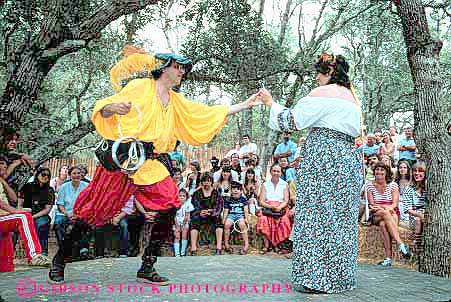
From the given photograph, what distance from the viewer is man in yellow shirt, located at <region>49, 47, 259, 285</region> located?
4.71 m

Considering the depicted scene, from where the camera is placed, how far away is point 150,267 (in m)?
4.91

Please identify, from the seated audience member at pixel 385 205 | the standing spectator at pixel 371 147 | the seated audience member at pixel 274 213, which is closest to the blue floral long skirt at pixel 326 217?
the seated audience member at pixel 385 205

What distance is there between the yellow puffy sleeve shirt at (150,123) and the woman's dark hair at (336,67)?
1139 millimetres

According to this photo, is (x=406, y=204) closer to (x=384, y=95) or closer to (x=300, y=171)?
(x=300, y=171)

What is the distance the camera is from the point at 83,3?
8891 mm

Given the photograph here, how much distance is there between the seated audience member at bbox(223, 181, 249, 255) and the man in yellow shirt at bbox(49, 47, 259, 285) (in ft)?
12.8

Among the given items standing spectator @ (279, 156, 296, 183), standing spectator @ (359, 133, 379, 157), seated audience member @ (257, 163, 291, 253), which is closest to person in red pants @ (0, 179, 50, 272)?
seated audience member @ (257, 163, 291, 253)

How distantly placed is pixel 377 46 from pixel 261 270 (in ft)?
57.9

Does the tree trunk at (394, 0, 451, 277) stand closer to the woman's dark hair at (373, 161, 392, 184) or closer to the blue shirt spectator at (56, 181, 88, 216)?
the woman's dark hair at (373, 161, 392, 184)

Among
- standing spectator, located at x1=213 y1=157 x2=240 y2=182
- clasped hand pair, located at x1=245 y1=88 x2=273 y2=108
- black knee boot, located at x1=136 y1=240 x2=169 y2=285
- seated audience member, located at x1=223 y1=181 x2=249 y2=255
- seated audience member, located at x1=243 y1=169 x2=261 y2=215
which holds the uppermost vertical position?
clasped hand pair, located at x1=245 y1=88 x2=273 y2=108

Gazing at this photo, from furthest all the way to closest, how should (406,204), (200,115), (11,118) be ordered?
(406,204)
(11,118)
(200,115)

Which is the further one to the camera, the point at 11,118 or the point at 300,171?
the point at 11,118

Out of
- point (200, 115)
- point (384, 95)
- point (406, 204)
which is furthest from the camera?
point (384, 95)

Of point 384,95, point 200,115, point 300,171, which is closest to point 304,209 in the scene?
point 300,171
